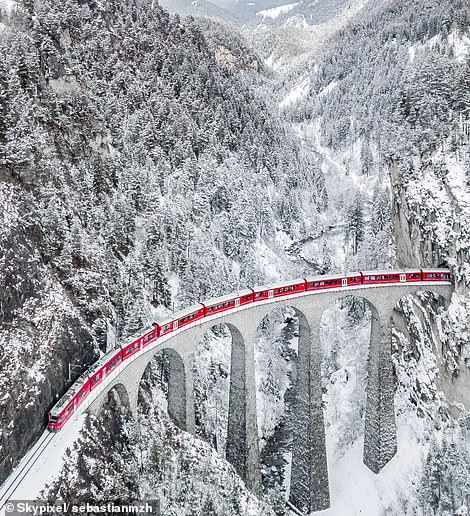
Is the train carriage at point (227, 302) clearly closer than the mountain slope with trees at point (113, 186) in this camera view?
No

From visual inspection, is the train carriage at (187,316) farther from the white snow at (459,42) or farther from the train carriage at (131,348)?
the white snow at (459,42)

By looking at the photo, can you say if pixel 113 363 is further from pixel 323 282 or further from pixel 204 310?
pixel 323 282

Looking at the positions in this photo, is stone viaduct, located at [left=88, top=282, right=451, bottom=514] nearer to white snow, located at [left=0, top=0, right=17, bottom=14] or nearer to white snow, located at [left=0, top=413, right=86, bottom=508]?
white snow, located at [left=0, top=413, right=86, bottom=508]

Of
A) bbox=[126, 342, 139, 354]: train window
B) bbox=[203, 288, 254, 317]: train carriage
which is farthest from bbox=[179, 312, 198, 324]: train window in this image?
bbox=[126, 342, 139, 354]: train window

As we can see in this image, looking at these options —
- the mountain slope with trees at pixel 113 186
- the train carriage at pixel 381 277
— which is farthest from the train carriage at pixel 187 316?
the train carriage at pixel 381 277

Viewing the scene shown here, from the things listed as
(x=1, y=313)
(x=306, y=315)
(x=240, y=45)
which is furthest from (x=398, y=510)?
(x=240, y=45)

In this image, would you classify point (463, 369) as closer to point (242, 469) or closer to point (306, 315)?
point (306, 315)
